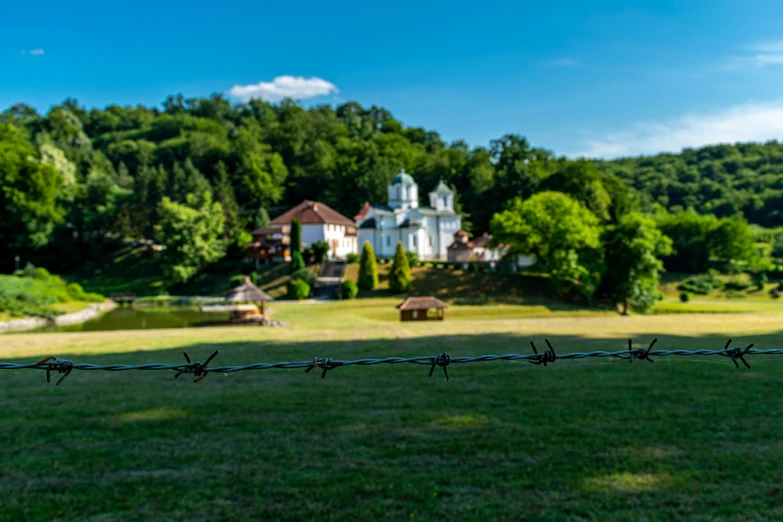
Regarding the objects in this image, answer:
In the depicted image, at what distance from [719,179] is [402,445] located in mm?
102877

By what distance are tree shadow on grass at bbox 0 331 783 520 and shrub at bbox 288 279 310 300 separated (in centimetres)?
3263

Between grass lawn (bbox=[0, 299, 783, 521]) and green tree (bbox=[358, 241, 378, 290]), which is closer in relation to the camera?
grass lawn (bbox=[0, 299, 783, 521])

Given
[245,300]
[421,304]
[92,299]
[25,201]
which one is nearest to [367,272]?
[421,304]

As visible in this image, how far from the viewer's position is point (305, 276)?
4603 cm

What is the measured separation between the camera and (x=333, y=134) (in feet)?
328

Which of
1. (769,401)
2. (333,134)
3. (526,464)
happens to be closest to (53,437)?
(526,464)

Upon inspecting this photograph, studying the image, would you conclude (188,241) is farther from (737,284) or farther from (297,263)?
(737,284)

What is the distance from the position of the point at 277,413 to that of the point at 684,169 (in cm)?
10564

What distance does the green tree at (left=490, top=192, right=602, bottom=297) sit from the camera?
123 feet

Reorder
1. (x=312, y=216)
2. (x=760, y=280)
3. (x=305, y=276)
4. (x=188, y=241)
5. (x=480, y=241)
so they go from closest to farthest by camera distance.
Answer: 1. (x=305, y=276)
2. (x=760, y=280)
3. (x=188, y=241)
4. (x=312, y=216)
5. (x=480, y=241)

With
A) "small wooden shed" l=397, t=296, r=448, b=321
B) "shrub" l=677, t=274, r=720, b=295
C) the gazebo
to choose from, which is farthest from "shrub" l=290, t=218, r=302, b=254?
"shrub" l=677, t=274, r=720, b=295

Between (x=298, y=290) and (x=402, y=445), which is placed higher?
(x=298, y=290)

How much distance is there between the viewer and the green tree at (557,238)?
37459 mm

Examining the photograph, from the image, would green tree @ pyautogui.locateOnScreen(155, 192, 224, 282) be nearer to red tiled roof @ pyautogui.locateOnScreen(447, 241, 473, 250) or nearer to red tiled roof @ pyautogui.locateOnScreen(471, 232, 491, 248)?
red tiled roof @ pyautogui.locateOnScreen(447, 241, 473, 250)
